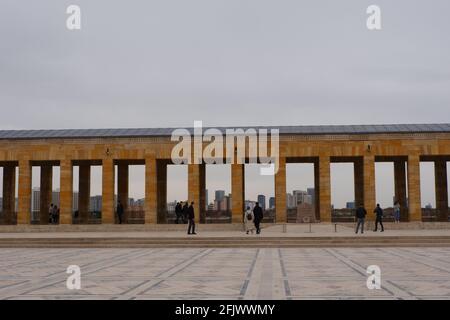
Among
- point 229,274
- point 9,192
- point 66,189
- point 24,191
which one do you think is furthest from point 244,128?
point 229,274

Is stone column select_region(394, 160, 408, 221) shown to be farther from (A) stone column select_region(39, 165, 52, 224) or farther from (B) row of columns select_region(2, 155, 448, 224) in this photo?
(A) stone column select_region(39, 165, 52, 224)

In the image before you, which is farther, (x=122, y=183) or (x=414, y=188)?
(x=122, y=183)

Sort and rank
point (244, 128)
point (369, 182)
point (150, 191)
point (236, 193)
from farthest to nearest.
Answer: point (244, 128) → point (150, 191) → point (236, 193) → point (369, 182)

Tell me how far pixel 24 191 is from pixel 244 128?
14.7 meters

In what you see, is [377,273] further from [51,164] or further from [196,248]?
[51,164]

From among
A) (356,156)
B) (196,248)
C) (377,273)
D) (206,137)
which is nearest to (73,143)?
(206,137)

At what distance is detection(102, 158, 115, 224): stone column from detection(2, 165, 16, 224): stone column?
9.41 meters

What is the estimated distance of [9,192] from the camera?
139 feet

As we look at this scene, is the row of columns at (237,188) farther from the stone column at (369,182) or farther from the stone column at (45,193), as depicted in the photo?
the stone column at (45,193)

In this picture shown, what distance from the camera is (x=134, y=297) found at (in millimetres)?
10648

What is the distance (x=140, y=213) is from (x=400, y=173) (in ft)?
63.5

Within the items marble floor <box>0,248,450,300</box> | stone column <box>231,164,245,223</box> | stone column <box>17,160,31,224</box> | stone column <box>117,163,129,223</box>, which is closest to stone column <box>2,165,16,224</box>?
stone column <box>17,160,31,224</box>

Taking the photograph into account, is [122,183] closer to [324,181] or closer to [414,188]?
[324,181]
